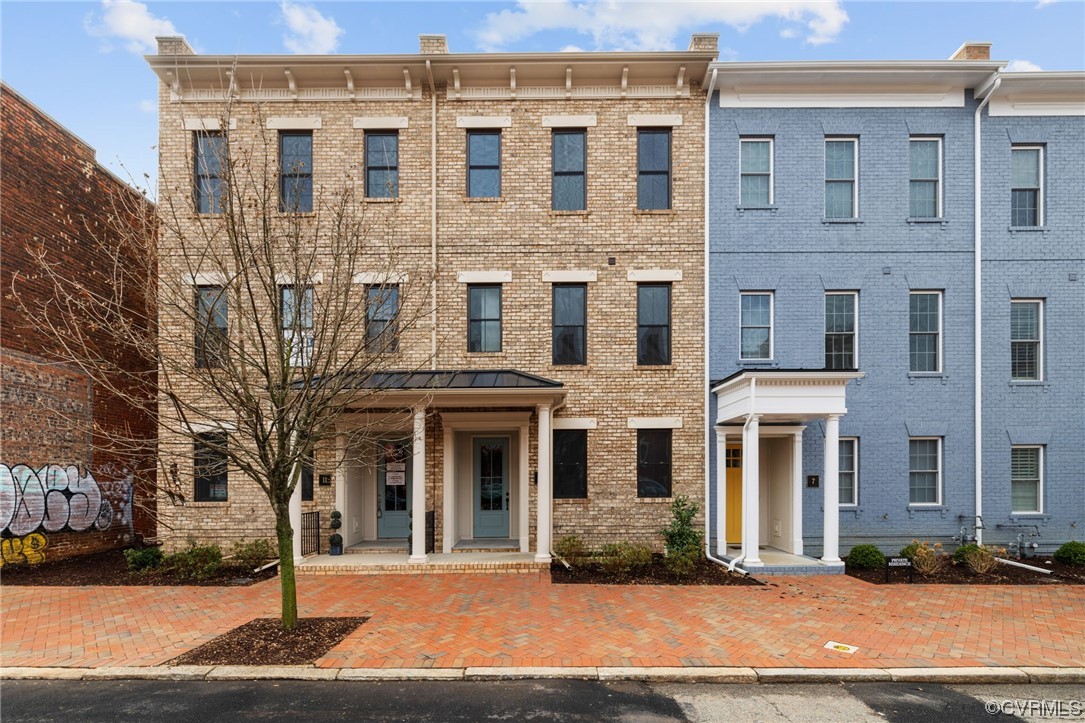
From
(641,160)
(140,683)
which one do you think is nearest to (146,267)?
(140,683)

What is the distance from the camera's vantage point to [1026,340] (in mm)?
12773

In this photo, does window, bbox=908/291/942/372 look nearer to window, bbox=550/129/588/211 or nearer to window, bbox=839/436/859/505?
window, bbox=839/436/859/505

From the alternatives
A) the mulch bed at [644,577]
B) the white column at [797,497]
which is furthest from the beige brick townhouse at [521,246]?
the white column at [797,497]

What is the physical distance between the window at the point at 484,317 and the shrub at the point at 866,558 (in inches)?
334

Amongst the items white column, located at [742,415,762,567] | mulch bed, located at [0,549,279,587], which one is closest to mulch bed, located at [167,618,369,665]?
mulch bed, located at [0,549,279,587]

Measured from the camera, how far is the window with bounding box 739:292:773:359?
1279 cm

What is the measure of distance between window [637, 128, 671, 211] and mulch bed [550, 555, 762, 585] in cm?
791

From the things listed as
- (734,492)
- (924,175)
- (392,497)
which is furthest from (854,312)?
(392,497)

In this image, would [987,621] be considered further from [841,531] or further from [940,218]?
[940,218]

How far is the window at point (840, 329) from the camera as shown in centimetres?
1280

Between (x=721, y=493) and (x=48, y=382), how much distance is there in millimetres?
14815

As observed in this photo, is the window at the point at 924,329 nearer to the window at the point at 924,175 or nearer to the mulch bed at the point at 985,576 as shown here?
the window at the point at 924,175

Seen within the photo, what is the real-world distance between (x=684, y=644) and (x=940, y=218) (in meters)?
11.3

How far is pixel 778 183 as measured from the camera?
12828mm
